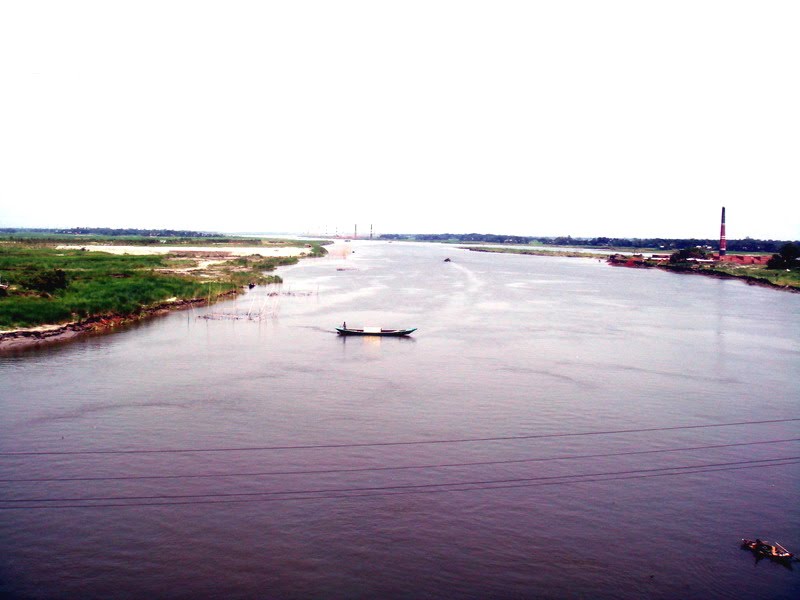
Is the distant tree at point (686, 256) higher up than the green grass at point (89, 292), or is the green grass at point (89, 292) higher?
the distant tree at point (686, 256)

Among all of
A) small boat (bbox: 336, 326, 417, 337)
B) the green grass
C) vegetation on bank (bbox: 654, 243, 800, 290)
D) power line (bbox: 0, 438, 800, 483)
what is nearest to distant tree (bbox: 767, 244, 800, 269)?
vegetation on bank (bbox: 654, 243, 800, 290)

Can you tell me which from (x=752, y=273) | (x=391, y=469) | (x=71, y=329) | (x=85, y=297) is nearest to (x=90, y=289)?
(x=85, y=297)

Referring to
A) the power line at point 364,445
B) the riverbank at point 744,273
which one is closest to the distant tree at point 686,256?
the riverbank at point 744,273

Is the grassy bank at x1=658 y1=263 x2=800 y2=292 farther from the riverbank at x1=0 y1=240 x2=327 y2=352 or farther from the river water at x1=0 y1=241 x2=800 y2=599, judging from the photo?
the riverbank at x1=0 y1=240 x2=327 y2=352

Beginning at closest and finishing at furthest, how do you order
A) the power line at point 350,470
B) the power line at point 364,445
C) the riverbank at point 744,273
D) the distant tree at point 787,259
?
the power line at point 350,470 → the power line at point 364,445 → the riverbank at point 744,273 → the distant tree at point 787,259

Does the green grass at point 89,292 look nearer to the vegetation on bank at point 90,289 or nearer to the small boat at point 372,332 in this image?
the vegetation on bank at point 90,289

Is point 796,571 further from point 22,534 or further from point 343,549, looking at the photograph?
point 22,534
